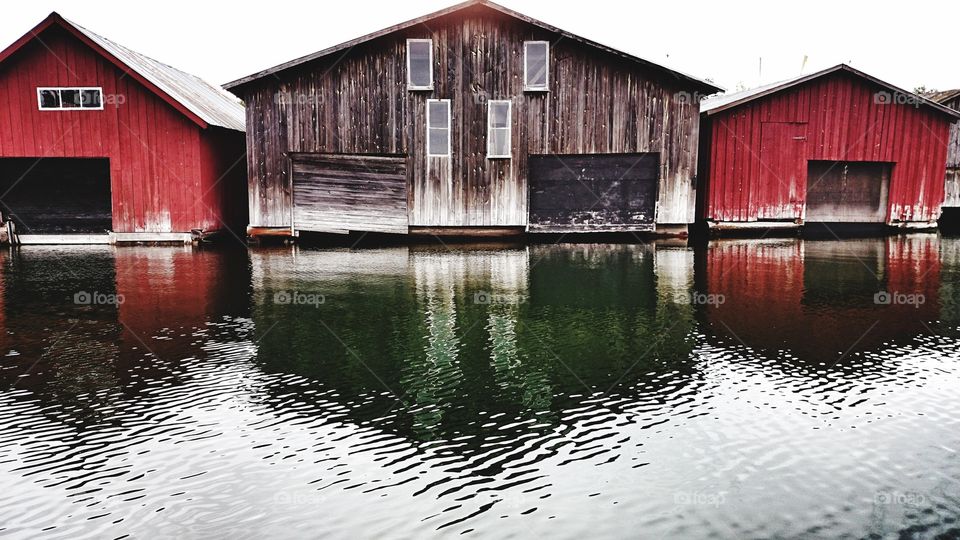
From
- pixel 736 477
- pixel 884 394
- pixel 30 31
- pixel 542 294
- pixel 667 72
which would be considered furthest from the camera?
pixel 667 72

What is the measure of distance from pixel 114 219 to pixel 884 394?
66.6 feet

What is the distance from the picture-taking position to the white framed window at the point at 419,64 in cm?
1912

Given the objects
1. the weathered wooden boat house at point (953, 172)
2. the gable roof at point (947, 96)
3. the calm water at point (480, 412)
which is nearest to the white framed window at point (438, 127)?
the calm water at point (480, 412)

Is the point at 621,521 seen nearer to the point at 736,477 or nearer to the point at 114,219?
the point at 736,477

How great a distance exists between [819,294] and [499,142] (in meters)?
11.1

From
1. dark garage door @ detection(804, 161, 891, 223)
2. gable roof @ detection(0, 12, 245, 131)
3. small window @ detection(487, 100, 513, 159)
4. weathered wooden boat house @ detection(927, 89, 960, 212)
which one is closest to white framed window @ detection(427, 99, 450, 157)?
small window @ detection(487, 100, 513, 159)

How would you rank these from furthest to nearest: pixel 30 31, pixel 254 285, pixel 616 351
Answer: pixel 30 31
pixel 254 285
pixel 616 351

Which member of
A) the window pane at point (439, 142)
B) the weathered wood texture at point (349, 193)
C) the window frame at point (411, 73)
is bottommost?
the weathered wood texture at point (349, 193)

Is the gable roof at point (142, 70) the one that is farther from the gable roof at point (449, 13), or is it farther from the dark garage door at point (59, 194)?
the dark garage door at point (59, 194)

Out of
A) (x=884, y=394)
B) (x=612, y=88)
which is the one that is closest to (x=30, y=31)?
(x=612, y=88)

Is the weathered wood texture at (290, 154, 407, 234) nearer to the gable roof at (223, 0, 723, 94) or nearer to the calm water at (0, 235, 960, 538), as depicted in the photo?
the gable roof at (223, 0, 723, 94)

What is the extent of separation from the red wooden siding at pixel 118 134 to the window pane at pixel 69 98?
0.67 ft

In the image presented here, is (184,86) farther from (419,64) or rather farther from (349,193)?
(419,64)

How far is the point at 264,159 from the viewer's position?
64.3ft
